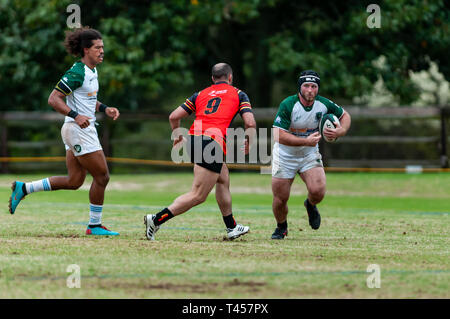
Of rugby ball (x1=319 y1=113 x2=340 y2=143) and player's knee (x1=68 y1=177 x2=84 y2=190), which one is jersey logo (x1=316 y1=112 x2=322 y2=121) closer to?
rugby ball (x1=319 y1=113 x2=340 y2=143)

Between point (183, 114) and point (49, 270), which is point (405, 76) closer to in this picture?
point (183, 114)

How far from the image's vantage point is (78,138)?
30.4 feet

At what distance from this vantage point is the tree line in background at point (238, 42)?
887 inches

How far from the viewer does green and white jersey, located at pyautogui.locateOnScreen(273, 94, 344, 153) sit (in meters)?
9.33

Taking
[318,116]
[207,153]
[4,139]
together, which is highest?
[318,116]

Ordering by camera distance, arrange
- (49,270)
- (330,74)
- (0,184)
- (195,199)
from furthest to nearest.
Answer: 1. (330,74)
2. (0,184)
3. (195,199)
4. (49,270)

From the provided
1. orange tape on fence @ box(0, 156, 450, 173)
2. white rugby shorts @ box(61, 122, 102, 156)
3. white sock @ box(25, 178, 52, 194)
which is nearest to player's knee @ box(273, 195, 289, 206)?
white rugby shorts @ box(61, 122, 102, 156)

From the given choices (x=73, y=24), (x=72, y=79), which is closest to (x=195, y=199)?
(x=72, y=79)

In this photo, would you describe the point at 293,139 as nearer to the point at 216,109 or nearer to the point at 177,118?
the point at 216,109

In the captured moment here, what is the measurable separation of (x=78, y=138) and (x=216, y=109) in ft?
5.17

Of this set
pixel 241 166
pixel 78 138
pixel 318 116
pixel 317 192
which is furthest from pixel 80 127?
pixel 241 166

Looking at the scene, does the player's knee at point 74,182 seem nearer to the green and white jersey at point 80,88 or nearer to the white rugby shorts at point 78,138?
the white rugby shorts at point 78,138
